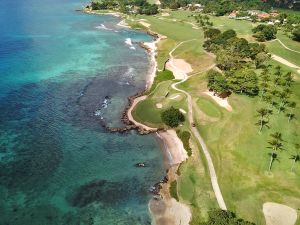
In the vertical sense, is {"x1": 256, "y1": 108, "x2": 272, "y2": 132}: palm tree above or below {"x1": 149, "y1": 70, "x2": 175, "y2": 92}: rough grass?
above

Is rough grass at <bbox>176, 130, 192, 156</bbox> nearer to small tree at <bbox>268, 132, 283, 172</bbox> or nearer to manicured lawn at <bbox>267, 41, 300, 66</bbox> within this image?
small tree at <bbox>268, 132, 283, 172</bbox>

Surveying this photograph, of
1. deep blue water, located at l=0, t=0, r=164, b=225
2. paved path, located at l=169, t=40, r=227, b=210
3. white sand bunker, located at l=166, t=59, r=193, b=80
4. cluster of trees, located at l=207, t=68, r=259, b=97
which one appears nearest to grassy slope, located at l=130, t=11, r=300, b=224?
paved path, located at l=169, t=40, r=227, b=210

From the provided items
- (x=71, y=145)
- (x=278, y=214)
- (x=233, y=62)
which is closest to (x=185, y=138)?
(x=71, y=145)

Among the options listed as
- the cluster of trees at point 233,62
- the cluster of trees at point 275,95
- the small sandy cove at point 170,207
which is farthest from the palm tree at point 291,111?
the small sandy cove at point 170,207

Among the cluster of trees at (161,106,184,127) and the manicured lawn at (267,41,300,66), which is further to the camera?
the manicured lawn at (267,41,300,66)

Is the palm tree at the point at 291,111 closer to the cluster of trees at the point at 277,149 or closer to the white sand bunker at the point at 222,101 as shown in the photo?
the cluster of trees at the point at 277,149

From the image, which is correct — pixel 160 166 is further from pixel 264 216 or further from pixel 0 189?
pixel 0 189

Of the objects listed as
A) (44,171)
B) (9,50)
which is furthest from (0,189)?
(9,50)
